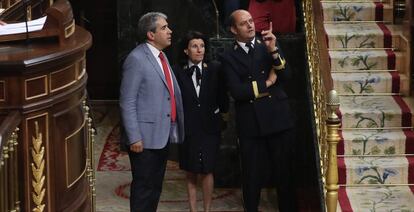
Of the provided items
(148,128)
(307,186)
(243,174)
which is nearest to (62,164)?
(148,128)

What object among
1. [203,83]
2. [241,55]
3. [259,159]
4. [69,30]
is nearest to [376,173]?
[259,159]

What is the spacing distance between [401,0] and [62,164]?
409 centimetres

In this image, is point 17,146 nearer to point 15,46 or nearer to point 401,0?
point 15,46

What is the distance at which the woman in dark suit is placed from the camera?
27.4ft

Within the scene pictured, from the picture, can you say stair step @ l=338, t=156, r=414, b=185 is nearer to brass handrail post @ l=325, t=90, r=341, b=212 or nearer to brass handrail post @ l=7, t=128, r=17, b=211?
brass handrail post @ l=325, t=90, r=341, b=212

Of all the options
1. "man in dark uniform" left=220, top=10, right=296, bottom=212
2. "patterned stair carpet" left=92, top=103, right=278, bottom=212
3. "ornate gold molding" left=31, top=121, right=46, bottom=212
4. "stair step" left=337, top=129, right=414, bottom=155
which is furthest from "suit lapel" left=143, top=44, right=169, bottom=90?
"ornate gold molding" left=31, top=121, right=46, bottom=212

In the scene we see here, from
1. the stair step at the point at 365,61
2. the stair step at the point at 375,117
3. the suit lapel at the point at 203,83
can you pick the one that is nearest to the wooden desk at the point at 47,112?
the suit lapel at the point at 203,83

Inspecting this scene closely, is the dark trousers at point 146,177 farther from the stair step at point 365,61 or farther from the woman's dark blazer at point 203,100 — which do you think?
the stair step at point 365,61

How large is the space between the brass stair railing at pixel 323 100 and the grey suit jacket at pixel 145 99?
1158mm

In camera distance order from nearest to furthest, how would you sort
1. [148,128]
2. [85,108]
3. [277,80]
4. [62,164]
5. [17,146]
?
[17,146], [62,164], [85,108], [148,128], [277,80]

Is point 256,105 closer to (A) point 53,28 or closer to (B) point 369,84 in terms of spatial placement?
(B) point 369,84

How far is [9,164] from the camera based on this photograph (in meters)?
5.83

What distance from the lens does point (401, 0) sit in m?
9.37

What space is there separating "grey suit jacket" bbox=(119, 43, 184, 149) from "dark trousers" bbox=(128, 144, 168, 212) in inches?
3.4
